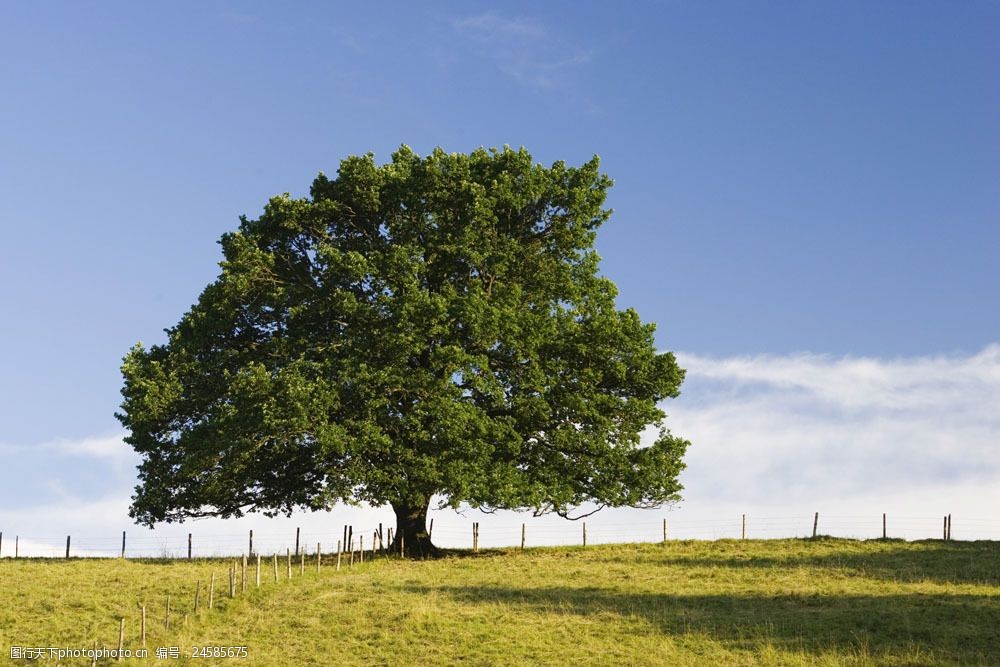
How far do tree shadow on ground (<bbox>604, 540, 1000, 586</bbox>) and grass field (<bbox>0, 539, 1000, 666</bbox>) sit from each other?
186 millimetres

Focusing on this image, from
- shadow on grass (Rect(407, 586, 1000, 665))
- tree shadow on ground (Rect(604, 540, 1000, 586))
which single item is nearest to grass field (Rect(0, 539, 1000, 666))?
shadow on grass (Rect(407, 586, 1000, 665))

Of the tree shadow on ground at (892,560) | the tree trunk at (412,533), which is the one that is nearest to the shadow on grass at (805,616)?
the tree shadow on ground at (892,560)

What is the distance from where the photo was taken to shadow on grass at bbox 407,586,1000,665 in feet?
101

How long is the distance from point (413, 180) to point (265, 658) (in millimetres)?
23720

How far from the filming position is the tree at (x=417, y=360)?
4534 centimetres

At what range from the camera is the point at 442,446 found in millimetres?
45312

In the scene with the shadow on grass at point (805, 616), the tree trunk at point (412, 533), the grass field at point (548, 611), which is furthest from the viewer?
the tree trunk at point (412, 533)

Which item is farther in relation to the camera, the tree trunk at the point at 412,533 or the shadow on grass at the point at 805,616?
the tree trunk at the point at 412,533

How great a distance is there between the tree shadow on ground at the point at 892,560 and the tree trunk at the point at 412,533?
852cm

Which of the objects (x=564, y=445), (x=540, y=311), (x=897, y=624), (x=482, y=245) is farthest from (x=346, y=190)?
(x=897, y=624)

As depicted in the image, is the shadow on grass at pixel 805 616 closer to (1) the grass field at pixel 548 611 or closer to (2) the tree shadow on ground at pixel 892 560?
(1) the grass field at pixel 548 611

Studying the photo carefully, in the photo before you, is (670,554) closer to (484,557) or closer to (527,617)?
(484,557)

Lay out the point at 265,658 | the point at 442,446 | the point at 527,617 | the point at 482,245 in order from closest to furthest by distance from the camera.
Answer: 1. the point at 265,658
2. the point at 527,617
3. the point at 442,446
4. the point at 482,245

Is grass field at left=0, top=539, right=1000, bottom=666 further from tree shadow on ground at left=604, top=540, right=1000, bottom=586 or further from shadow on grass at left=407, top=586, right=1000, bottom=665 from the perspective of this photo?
tree shadow on ground at left=604, top=540, right=1000, bottom=586
